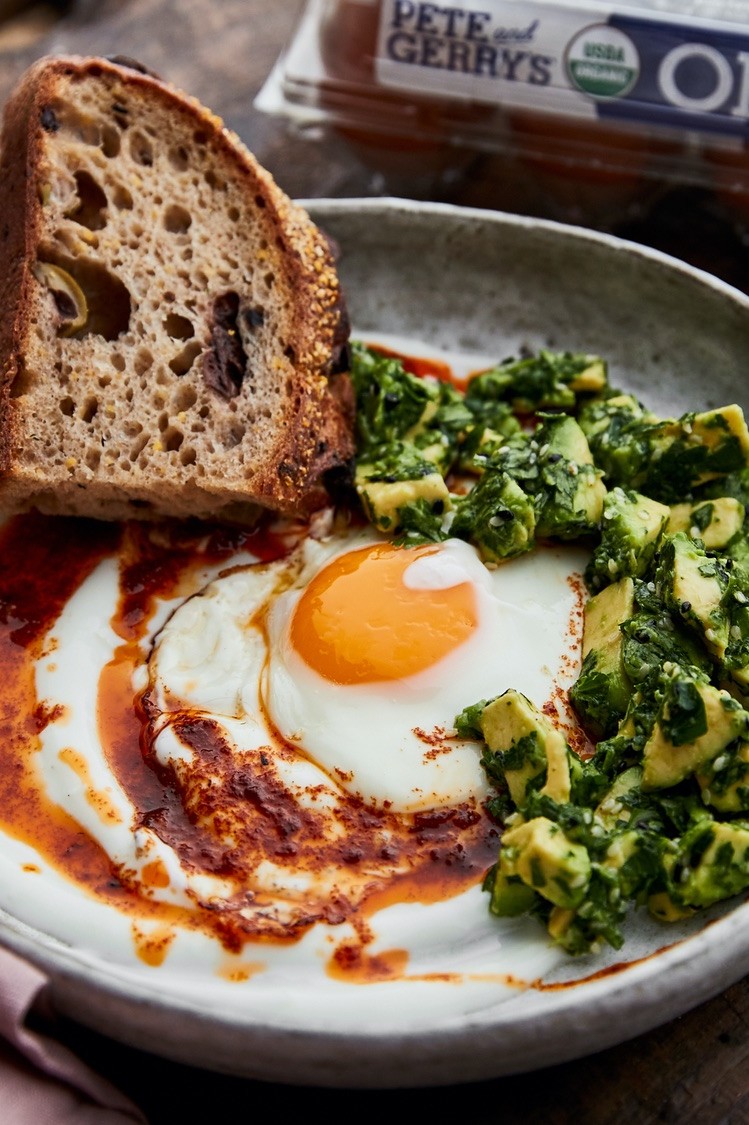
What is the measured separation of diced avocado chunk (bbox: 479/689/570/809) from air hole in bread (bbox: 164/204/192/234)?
2.04m

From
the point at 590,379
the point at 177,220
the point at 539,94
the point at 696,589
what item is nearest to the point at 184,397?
the point at 177,220

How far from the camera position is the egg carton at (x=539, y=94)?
17.1 ft

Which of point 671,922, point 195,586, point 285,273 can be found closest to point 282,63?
point 285,273

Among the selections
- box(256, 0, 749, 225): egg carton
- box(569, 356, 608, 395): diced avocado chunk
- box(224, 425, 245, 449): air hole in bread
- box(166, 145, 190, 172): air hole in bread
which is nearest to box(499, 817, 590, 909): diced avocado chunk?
box(224, 425, 245, 449): air hole in bread

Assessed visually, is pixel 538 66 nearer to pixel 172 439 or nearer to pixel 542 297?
pixel 542 297

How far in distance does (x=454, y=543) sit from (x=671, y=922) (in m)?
1.35

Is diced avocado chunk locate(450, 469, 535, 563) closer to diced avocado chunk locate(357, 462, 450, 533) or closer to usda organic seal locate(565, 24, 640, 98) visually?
diced avocado chunk locate(357, 462, 450, 533)

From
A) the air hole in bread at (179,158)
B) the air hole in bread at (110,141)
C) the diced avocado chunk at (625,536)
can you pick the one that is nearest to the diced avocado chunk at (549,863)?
the diced avocado chunk at (625,536)

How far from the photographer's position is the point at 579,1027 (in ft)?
8.55

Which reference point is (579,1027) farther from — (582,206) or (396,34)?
(396,34)

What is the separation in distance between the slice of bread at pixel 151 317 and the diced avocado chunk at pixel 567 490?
717mm

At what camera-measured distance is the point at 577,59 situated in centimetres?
527

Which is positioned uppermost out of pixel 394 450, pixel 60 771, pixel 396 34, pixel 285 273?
pixel 396 34

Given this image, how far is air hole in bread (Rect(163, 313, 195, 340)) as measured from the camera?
12.8 ft
